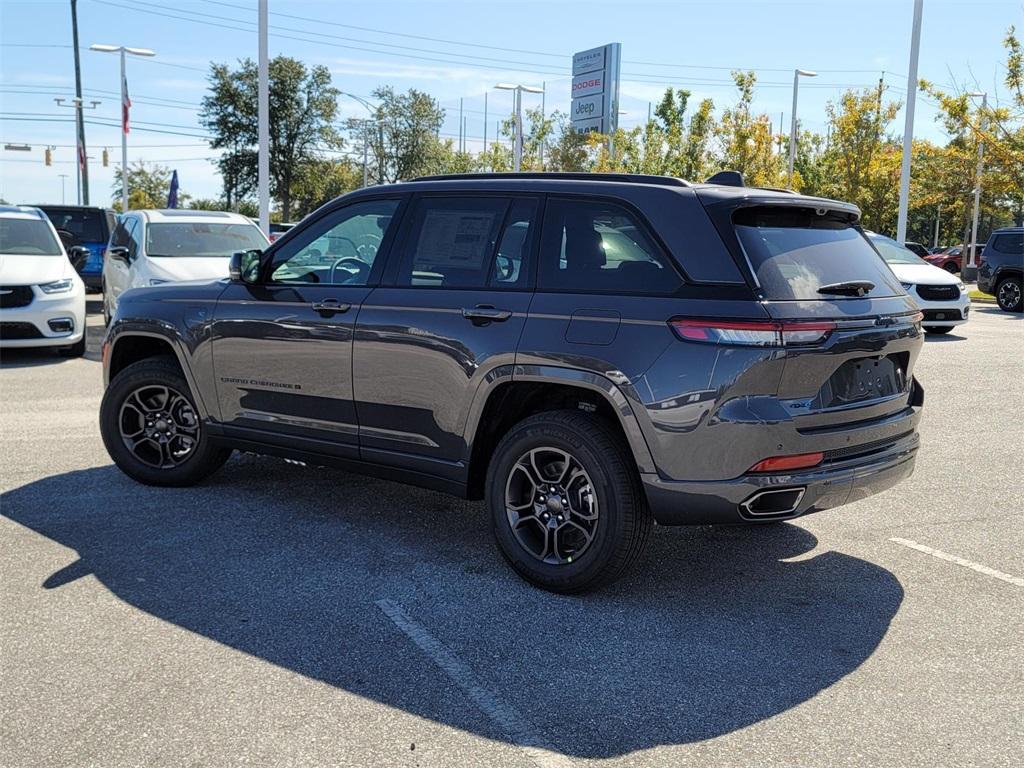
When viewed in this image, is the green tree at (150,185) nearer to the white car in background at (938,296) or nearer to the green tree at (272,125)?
the green tree at (272,125)

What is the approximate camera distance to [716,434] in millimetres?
3969

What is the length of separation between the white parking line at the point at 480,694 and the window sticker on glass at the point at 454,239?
1.63 m

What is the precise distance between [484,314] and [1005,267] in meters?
19.9

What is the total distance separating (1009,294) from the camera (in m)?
21.5

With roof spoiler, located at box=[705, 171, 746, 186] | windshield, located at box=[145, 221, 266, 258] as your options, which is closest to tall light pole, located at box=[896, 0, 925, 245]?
windshield, located at box=[145, 221, 266, 258]

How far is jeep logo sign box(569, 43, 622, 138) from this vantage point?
158ft

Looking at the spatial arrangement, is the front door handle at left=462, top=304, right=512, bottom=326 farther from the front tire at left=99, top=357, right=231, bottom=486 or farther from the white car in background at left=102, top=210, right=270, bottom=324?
the white car in background at left=102, top=210, right=270, bottom=324

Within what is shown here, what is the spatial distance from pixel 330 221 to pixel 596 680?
293cm

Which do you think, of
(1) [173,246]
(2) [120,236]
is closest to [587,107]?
(2) [120,236]

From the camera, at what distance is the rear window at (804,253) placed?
4.08m

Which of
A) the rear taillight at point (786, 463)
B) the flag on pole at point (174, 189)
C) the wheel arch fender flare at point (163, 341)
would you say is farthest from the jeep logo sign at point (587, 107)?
the rear taillight at point (786, 463)

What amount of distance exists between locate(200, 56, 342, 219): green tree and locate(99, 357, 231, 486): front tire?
5104cm

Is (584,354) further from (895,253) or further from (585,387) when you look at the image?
(895,253)

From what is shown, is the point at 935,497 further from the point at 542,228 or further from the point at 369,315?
the point at 369,315
